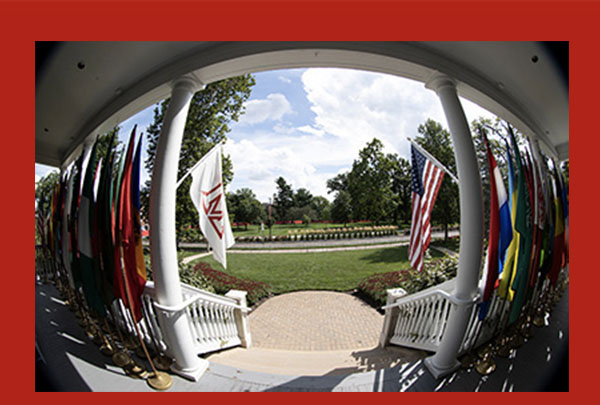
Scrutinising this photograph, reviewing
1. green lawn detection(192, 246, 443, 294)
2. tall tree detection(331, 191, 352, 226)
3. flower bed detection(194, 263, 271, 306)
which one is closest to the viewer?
flower bed detection(194, 263, 271, 306)

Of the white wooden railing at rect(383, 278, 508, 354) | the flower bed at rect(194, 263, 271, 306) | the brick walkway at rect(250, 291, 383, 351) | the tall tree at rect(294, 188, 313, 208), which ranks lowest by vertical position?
the brick walkway at rect(250, 291, 383, 351)

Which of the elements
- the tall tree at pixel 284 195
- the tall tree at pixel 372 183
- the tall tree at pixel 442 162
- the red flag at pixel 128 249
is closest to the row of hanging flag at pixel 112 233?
the red flag at pixel 128 249

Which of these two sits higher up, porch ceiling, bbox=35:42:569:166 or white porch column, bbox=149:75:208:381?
porch ceiling, bbox=35:42:569:166

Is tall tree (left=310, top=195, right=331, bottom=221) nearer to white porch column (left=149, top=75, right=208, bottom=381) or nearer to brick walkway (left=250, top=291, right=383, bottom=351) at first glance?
brick walkway (left=250, top=291, right=383, bottom=351)

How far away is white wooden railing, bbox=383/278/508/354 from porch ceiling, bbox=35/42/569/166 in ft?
8.23

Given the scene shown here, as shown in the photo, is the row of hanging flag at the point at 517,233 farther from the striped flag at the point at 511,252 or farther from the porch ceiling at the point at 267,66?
the porch ceiling at the point at 267,66

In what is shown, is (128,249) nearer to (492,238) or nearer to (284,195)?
(492,238)

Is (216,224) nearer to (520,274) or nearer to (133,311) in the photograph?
(133,311)

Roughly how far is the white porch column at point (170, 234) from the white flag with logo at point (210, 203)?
78cm

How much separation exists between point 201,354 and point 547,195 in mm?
5219

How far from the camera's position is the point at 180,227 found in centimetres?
705

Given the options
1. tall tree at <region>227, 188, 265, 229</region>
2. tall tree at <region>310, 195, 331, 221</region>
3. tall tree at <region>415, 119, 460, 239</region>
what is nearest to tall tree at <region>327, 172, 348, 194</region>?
tall tree at <region>310, 195, 331, 221</region>

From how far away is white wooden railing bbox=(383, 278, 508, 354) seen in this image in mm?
2283

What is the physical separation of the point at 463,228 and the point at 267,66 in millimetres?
2869
